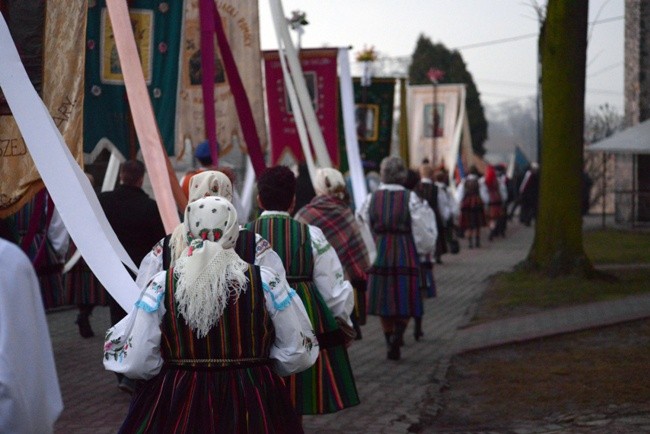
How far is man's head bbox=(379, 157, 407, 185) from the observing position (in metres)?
10.3

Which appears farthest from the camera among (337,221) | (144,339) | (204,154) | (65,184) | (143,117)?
(204,154)

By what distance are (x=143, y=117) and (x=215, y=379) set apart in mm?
2503

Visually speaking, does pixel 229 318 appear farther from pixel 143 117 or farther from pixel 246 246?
pixel 143 117

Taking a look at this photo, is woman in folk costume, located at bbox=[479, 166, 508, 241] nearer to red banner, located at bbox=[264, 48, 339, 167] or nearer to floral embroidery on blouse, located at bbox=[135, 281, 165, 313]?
red banner, located at bbox=[264, 48, 339, 167]

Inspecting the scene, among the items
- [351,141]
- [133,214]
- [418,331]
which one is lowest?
[418,331]

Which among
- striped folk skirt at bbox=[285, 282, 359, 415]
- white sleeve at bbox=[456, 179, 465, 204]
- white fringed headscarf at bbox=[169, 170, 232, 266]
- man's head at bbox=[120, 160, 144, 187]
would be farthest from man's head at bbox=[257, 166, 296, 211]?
white sleeve at bbox=[456, 179, 465, 204]

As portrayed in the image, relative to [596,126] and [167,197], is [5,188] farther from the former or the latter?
[596,126]

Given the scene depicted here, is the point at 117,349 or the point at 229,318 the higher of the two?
the point at 229,318

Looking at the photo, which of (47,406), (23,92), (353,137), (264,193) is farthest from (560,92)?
(47,406)

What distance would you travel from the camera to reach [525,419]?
7.70 meters

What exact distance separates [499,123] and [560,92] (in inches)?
6851

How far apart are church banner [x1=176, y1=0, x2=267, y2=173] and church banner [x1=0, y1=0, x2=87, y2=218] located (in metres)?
3.82

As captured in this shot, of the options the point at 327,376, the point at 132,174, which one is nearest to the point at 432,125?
the point at 132,174

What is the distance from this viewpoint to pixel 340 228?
844 centimetres
